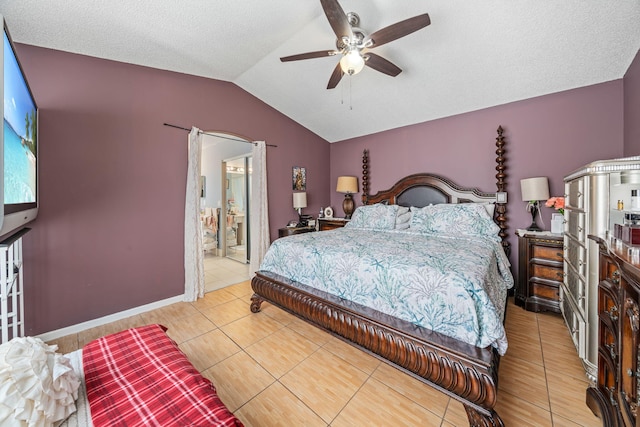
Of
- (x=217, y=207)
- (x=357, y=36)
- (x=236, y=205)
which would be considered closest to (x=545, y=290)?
(x=357, y=36)

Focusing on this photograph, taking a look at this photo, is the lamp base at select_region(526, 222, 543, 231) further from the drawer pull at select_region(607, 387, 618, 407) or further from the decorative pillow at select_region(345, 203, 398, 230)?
the drawer pull at select_region(607, 387, 618, 407)

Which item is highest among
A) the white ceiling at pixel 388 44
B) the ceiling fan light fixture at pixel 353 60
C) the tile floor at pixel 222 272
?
the white ceiling at pixel 388 44

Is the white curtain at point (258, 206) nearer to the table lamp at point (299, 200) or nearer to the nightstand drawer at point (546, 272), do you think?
the table lamp at point (299, 200)

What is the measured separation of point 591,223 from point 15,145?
3.40 metres

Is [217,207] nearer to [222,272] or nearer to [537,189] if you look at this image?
[222,272]

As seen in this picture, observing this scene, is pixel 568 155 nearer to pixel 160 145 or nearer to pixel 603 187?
pixel 603 187

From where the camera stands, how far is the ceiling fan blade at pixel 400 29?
174cm

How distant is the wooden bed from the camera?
4.28 feet

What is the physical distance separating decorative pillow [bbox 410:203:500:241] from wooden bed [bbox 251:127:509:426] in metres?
1.72

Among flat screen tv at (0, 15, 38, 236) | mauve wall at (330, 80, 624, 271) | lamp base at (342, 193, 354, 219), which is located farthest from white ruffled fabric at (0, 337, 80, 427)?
lamp base at (342, 193, 354, 219)

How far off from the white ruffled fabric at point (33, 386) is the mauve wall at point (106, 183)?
1.84m

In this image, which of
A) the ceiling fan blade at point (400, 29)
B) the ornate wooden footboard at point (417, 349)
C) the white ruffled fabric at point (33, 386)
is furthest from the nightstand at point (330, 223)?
the white ruffled fabric at point (33, 386)

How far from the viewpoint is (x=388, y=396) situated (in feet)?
5.24

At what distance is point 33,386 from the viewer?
0.82 m
